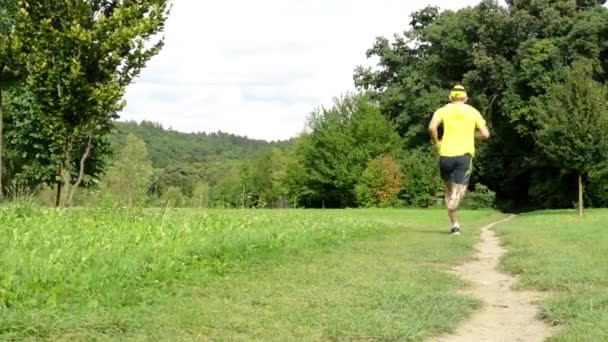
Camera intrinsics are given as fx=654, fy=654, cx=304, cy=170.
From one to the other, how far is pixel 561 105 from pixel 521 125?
15.3 m

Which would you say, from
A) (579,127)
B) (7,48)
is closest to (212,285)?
(7,48)

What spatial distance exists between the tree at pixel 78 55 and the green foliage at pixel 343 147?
4648cm

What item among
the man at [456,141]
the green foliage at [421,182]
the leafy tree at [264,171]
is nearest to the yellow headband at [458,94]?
the man at [456,141]

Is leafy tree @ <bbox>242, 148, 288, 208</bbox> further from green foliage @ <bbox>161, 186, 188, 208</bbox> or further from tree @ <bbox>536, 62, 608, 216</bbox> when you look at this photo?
green foliage @ <bbox>161, 186, 188, 208</bbox>

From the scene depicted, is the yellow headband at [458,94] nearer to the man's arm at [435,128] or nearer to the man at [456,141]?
the man at [456,141]

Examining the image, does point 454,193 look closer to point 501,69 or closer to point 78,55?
point 78,55

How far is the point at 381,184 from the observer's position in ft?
180

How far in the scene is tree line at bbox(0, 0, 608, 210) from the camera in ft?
48.4

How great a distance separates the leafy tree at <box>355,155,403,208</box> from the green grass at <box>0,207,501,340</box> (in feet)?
148

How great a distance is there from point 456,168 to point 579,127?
24.4m

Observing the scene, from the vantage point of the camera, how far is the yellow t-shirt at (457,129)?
11227 millimetres

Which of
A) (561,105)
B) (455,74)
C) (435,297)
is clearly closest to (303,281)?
(435,297)

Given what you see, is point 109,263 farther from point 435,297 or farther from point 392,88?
point 392,88

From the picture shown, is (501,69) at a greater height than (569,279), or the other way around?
(501,69)
